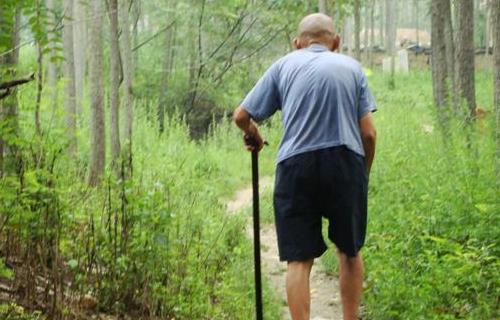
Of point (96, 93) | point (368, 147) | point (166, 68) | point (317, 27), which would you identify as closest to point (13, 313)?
point (368, 147)

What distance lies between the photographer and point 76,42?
16.2m

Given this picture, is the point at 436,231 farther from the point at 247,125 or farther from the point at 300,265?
the point at 247,125

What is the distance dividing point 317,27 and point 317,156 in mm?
920

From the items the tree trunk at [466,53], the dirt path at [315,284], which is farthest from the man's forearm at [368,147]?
the tree trunk at [466,53]

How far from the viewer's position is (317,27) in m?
4.93

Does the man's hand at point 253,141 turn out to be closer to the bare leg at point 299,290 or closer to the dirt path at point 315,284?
the bare leg at point 299,290

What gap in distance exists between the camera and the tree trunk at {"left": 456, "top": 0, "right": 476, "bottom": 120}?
13.4 m

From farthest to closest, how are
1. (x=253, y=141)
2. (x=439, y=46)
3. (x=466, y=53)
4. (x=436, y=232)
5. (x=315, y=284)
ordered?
(x=439, y=46)
(x=466, y=53)
(x=315, y=284)
(x=436, y=232)
(x=253, y=141)

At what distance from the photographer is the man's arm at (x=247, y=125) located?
4906mm

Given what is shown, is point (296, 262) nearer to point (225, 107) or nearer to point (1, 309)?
point (1, 309)

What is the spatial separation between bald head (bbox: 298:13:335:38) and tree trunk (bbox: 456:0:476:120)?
856cm

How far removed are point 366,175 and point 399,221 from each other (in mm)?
2495

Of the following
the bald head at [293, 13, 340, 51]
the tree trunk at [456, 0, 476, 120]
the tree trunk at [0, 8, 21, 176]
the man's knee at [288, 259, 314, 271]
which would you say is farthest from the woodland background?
the tree trunk at [456, 0, 476, 120]

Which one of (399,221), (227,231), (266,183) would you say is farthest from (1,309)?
(266,183)
